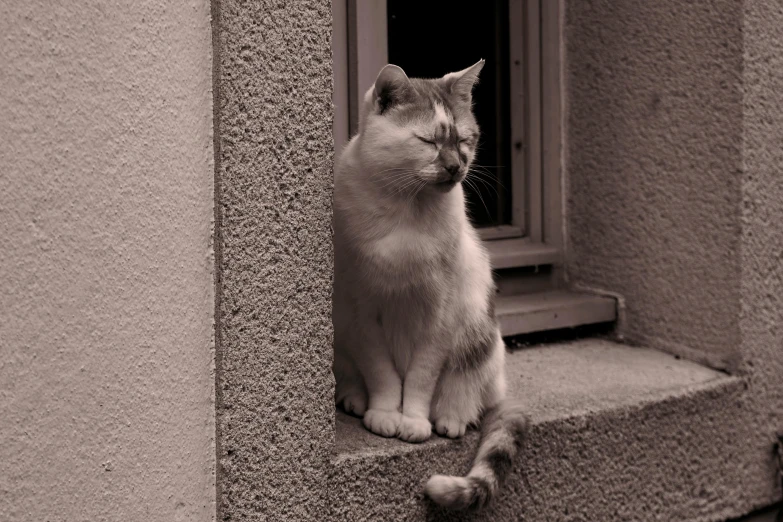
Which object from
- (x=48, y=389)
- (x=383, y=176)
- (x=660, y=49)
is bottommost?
(x=48, y=389)

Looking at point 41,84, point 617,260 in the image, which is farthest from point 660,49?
point 41,84

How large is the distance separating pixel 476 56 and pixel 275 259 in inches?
55.3

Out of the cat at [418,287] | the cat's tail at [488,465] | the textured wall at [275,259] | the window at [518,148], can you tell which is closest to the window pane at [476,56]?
the window at [518,148]

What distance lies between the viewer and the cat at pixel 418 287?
2.15 meters

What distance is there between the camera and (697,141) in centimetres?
294

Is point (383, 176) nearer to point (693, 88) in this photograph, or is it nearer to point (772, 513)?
point (693, 88)

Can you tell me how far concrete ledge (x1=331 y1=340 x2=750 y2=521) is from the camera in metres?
2.17

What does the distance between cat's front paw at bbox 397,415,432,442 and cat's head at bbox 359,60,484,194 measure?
0.52 m

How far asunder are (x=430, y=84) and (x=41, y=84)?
0.92 meters

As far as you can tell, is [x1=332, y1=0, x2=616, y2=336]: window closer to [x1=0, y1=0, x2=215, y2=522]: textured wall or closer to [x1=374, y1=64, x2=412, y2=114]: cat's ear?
[x1=374, y1=64, x2=412, y2=114]: cat's ear

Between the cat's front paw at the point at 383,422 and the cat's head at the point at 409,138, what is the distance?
510 mm

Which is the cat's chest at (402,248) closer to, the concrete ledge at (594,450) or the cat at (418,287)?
the cat at (418,287)

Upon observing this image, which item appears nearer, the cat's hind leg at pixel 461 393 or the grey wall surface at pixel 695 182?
the cat's hind leg at pixel 461 393

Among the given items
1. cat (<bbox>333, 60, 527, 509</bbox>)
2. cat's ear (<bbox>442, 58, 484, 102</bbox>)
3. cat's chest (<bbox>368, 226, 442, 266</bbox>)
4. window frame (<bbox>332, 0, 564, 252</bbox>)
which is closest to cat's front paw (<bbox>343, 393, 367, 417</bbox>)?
cat (<bbox>333, 60, 527, 509</bbox>)
